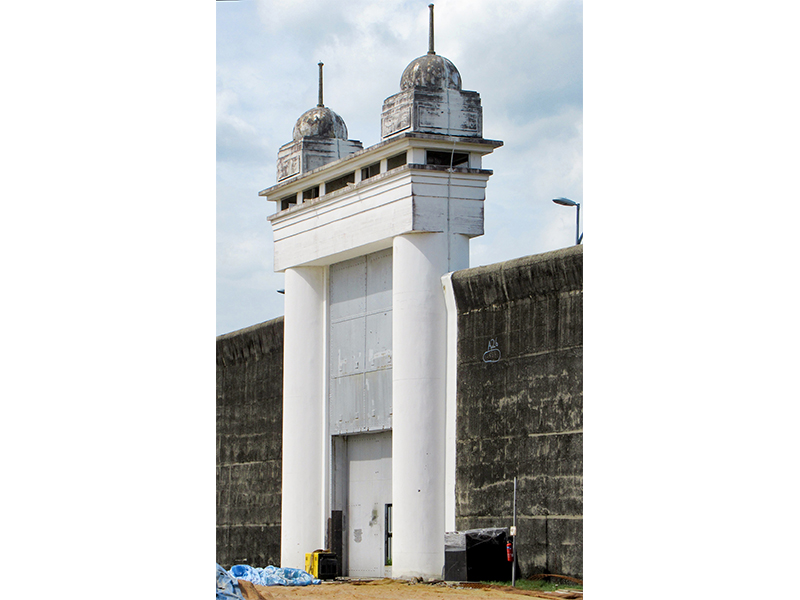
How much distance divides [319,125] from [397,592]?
27.3ft

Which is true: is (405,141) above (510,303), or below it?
above

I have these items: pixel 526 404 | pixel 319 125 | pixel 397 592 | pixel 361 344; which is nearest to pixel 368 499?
pixel 361 344

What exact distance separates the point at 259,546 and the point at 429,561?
17.2 feet

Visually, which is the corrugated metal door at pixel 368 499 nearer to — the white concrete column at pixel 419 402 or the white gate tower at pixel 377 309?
the white gate tower at pixel 377 309

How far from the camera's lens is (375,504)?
1622cm

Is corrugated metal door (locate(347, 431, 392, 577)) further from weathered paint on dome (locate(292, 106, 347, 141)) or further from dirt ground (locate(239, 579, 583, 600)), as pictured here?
weathered paint on dome (locate(292, 106, 347, 141))

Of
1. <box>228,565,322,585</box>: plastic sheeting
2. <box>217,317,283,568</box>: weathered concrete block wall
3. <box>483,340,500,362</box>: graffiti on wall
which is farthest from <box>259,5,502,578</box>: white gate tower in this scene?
<box>217,317,283,568</box>: weathered concrete block wall

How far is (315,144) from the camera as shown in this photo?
17906mm

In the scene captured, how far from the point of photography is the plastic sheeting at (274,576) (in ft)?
50.0

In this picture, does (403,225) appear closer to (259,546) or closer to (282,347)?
(282,347)
